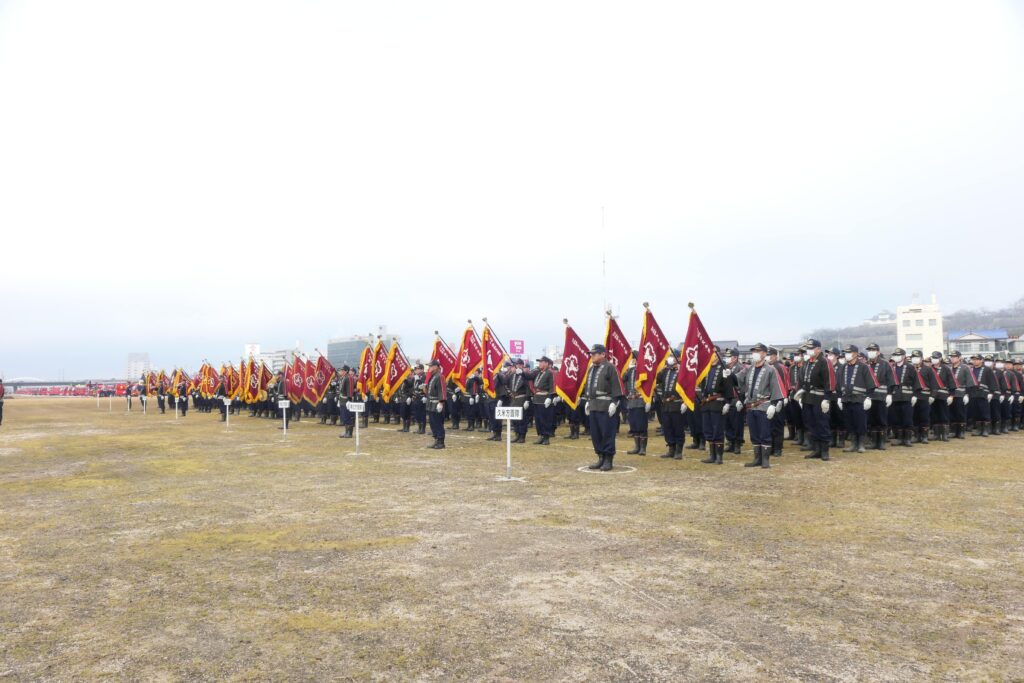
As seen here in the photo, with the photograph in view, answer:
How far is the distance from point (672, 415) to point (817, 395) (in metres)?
3.20

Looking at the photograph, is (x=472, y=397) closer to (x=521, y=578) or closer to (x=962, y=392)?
(x=962, y=392)

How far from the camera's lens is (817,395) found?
1406 cm

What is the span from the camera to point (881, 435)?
612 inches

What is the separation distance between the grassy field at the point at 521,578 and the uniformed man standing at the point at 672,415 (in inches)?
113

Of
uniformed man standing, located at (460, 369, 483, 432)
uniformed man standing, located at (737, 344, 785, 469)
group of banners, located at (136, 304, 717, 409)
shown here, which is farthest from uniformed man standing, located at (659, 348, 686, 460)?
uniformed man standing, located at (460, 369, 483, 432)

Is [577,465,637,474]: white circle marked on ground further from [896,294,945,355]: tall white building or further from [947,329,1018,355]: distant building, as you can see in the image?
[896,294,945,355]: tall white building

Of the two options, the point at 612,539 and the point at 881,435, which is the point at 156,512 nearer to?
the point at 612,539

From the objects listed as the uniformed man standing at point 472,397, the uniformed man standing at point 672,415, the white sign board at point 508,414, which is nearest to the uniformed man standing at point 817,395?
the uniformed man standing at point 672,415

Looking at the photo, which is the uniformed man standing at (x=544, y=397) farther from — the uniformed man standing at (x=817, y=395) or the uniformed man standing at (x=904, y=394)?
the uniformed man standing at (x=904, y=394)

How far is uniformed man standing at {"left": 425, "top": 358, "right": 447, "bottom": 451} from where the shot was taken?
1654 centimetres

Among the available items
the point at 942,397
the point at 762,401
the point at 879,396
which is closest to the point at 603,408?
the point at 762,401

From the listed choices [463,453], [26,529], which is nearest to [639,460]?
[463,453]

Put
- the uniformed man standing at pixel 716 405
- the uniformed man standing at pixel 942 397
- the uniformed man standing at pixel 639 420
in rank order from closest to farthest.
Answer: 1. the uniformed man standing at pixel 716 405
2. the uniformed man standing at pixel 639 420
3. the uniformed man standing at pixel 942 397

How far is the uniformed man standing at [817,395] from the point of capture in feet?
44.6
